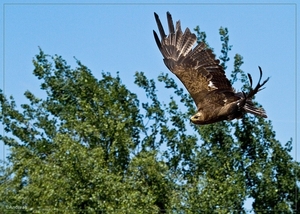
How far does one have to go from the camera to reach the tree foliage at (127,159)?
31.5 meters

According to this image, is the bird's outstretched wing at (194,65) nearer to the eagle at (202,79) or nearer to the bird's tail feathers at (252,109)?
the eagle at (202,79)

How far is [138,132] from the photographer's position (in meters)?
34.8

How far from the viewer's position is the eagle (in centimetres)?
1314

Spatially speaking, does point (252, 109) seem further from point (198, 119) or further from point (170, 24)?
point (170, 24)

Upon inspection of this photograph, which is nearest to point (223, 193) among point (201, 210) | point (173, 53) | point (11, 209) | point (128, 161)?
point (201, 210)

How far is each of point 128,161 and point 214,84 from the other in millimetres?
19757

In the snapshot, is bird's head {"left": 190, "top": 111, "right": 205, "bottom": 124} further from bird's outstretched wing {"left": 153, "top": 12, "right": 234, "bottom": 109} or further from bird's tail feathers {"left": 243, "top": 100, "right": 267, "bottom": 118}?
bird's tail feathers {"left": 243, "top": 100, "right": 267, "bottom": 118}

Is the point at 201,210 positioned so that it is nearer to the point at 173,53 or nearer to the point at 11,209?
the point at 11,209

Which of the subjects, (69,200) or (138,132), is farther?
(138,132)

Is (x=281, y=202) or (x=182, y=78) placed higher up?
(x=281, y=202)

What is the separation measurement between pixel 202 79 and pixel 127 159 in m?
19.5

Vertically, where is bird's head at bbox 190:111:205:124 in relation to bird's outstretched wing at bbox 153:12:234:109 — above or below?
below

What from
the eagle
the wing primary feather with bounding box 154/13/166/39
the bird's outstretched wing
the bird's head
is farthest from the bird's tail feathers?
the wing primary feather with bounding box 154/13/166/39

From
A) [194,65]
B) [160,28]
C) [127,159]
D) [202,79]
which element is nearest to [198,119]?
[202,79]
